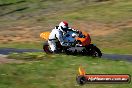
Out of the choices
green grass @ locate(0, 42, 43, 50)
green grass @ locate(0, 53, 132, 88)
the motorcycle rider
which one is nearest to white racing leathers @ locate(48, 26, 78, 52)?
the motorcycle rider

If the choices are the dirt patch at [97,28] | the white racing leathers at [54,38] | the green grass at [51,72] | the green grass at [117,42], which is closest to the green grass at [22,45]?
the green grass at [117,42]

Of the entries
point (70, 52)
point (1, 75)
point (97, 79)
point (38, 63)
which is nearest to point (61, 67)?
point (38, 63)

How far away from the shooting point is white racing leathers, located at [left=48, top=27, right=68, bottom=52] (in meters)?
22.0

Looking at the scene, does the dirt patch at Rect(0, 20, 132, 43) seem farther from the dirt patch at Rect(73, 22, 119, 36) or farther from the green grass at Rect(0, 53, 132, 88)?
the green grass at Rect(0, 53, 132, 88)

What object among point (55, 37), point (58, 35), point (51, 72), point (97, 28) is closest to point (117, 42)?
point (97, 28)

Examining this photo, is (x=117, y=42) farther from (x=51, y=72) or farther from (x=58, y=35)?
(x=51, y=72)

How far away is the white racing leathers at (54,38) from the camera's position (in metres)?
22.0

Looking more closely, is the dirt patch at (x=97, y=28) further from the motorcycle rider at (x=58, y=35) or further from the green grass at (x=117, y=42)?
the motorcycle rider at (x=58, y=35)

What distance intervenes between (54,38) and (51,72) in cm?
810

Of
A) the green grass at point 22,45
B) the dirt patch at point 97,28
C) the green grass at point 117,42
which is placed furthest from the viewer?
the dirt patch at point 97,28

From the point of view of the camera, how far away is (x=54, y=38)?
73.6ft

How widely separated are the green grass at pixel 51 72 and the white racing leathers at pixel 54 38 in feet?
15.5

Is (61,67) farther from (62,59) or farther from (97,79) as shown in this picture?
(97,79)

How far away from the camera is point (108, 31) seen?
40.9 m
